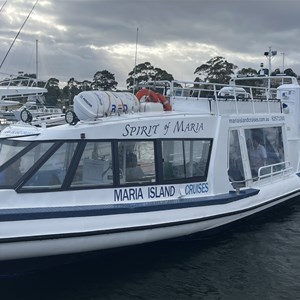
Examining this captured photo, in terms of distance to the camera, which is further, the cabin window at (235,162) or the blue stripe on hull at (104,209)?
the cabin window at (235,162)

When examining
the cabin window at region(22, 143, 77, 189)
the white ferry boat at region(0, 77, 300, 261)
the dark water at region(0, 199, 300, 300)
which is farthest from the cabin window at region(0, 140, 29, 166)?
the dark water at region(0, 199, 300, 300)

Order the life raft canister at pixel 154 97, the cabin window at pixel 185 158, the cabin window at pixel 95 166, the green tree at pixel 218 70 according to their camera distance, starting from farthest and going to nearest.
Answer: the green tree at pixel 218 70 < the life raft canister at pixel 154 97 < the cabin window at pixel 185 158 < the cabin window at pixel 95 166

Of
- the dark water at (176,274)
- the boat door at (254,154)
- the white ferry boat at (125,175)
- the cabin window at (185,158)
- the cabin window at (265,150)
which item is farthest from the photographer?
the cabin window at (265,150)

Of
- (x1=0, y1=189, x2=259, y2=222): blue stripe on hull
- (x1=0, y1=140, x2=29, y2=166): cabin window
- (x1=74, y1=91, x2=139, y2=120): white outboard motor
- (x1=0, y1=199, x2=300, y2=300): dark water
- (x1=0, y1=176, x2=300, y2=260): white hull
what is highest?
(x1=74, y1=91, x2=139, y2=120): white outboard motor

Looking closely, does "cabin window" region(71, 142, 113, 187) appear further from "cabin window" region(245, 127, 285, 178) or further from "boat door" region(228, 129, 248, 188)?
"cabin window" region(245, 127, 285, 178)

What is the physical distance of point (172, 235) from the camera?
6.90 meters

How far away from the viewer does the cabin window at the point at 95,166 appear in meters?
6.36

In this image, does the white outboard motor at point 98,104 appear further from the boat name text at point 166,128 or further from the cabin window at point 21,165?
the cabin window at point 21,165

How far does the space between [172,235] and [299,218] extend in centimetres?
439

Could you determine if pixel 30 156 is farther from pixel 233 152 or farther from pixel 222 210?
pixel 233 152

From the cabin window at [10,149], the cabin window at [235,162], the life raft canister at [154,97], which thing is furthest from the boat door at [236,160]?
the cabin window at [10,149]

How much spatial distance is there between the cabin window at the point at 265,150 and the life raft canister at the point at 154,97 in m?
1.80

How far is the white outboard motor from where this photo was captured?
6.78m

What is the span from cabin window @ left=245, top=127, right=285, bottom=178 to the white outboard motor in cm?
297
